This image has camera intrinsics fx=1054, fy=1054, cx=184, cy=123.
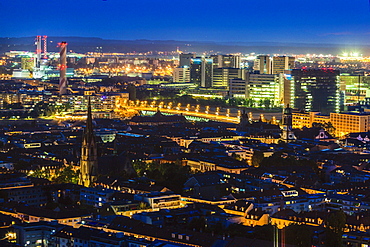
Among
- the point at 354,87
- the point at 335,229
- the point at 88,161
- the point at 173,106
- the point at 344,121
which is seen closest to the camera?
the point at 335,229

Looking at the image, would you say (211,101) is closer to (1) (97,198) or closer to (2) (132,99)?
(2) (132,99)

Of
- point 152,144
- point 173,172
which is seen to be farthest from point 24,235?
point 152,144

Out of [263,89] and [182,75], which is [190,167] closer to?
[263,89]

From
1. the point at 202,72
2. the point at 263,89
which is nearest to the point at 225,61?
the point at 202,72

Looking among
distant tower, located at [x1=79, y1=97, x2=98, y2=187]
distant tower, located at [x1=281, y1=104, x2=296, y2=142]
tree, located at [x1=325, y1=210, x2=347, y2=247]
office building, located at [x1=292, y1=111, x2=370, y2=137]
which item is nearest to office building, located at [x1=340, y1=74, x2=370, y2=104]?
office building, located at [x1=292, y1=111, x2=370, y2=137]

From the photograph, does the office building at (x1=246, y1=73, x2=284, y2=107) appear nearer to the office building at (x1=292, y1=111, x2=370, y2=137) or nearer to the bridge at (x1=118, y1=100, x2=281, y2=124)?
the bridge at (x1=118, y1=100, x2=281, y2=124)

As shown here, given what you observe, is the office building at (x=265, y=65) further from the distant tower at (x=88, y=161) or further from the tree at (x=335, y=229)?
the tree at (x=335, y=229)
